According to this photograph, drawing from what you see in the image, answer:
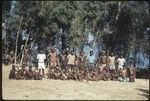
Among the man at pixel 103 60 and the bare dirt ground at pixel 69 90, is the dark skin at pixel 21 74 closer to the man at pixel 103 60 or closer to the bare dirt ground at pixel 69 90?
the bare dirt ground at pixel 69 90

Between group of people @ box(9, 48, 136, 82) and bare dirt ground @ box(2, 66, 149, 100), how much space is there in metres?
0.68

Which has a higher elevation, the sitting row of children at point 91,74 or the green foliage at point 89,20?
the green foliage at point 89,20

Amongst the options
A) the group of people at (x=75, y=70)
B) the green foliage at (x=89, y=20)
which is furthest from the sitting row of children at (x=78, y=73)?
the green foliage at (x=89, y=20)

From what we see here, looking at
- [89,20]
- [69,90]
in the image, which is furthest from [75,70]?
[89,20]

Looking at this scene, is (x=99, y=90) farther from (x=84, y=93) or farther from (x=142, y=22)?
(x=142, y=22)

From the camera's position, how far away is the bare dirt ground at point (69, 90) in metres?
15.8

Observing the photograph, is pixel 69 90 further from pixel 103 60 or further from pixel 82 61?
pixel 103 60

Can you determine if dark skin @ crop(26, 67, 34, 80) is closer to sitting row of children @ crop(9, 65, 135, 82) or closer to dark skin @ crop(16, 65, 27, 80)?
sitting row of children @ crop(9, 65, 135, 82)

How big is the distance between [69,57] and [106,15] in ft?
37.9

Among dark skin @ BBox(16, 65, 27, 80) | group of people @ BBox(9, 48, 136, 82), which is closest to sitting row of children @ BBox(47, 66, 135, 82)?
group of people @ BBox(9, 48, 136, 82)

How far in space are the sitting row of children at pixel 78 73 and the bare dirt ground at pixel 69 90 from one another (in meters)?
0.60

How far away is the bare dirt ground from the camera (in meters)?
15.8

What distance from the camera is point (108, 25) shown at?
110 ft

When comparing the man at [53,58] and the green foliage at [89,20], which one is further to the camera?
the green foliage at [89,20]
